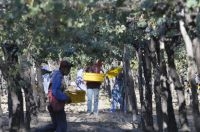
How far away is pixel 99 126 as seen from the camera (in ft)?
57.8

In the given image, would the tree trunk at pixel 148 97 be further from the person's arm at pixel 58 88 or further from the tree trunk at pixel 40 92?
the tree trunk at pixel 40 92

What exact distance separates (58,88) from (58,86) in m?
0.05

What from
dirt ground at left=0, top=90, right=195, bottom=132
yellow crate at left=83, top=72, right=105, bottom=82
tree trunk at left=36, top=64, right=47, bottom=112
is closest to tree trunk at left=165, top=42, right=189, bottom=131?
dirt ground at left=0, top=90, right=195, bottom=132

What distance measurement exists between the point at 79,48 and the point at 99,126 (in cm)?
392

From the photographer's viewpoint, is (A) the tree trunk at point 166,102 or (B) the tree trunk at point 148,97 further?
(B) the tree trunk at point 148,97

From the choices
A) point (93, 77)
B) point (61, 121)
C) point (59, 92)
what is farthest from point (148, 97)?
point (59, 92)

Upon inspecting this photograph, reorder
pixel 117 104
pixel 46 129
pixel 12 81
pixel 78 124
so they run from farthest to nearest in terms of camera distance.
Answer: pixel 117 104, pixel 78 124, pixel 46 129, pixel 12 81

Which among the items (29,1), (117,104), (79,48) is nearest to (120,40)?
(79,48)

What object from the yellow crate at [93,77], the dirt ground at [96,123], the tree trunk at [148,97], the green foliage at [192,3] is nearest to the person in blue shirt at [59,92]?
the dirt ground at [96,123]

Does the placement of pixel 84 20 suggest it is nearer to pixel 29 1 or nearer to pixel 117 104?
pixel 29 1

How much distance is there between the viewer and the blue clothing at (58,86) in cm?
1244

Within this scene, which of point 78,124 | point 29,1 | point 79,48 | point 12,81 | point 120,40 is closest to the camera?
point 29,1

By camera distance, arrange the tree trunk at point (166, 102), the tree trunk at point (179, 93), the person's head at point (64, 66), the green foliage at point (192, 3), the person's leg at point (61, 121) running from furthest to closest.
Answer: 1. the tree trunk at point (166, 102)
2. the tree trunk at point (179, 93)
3. the person's leg at point (61, 121)
4. the person's head at point (64, 66)
5. the green foliage at point (192, 3)

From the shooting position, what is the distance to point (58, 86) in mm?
12484
